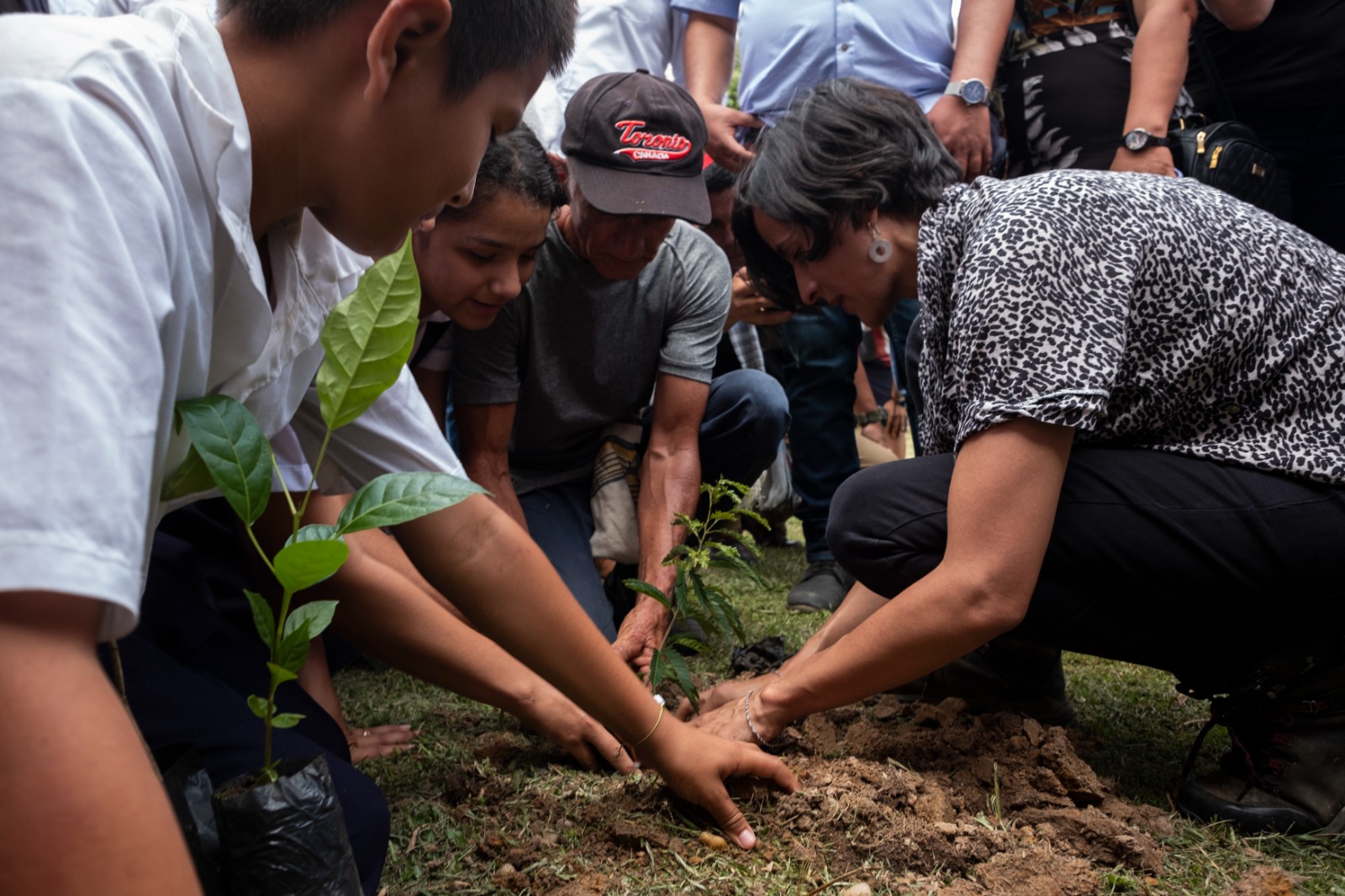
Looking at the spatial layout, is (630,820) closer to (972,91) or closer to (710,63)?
(972,91)

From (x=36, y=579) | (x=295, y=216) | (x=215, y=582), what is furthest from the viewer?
(x=215, y=582)

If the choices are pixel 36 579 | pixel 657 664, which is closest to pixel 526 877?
pixel 657 664

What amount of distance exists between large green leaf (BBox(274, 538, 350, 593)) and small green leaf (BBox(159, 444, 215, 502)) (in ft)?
0.40

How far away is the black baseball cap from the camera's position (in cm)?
303

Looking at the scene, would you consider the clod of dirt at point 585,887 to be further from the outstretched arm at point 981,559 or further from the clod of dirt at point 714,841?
the outstretched arm at point 981,559

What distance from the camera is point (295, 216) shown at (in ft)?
4.19

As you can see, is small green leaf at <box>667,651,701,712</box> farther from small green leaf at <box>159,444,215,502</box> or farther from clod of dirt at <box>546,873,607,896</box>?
small green leaf at <box>159,444,215,502</box>

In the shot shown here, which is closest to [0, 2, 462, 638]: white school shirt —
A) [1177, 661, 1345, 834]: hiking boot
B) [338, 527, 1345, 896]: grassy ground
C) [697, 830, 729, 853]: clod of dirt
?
[338, 527, 1345, 896]: grassy ground

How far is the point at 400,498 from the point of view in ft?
3.75

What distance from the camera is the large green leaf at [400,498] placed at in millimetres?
1116

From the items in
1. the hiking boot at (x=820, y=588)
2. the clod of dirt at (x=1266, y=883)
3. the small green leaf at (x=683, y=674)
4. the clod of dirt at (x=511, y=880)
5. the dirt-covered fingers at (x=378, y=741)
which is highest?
the clod of dirt at (x=1266, y=883)

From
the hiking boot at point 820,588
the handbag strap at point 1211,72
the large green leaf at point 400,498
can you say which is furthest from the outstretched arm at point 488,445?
the handbag strap at point 1211,72

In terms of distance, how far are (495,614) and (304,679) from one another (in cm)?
89

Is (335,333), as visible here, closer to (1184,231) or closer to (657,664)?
(657,664)
